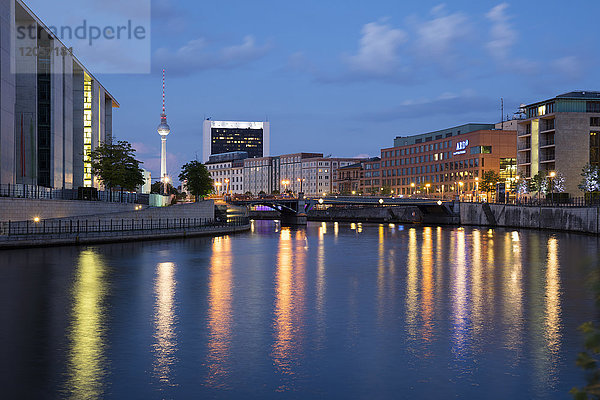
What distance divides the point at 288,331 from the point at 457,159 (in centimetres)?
15923

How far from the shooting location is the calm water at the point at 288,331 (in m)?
14.0

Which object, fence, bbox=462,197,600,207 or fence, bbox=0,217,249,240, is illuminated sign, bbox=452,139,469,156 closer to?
fence, bbox=462,197,600,207

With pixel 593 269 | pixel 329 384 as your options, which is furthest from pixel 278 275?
pixel 593 269

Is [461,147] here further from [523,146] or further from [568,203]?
[568,203]

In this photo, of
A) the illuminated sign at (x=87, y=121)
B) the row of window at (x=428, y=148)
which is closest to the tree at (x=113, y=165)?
the illuminated sign at (x=87, y=121)

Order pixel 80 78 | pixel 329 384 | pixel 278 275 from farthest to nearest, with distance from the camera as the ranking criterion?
pixel 80 78 < pixel 278 275 < pixel 329 384

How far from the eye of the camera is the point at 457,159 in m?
172

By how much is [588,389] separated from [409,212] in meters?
151

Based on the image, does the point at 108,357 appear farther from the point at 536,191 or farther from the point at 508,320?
the point at 536,191

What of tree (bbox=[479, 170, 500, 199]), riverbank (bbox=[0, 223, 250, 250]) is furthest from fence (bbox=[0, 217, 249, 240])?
tree (bbox=[479, 170, 500, 199])

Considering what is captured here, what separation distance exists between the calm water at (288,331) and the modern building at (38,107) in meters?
31.1

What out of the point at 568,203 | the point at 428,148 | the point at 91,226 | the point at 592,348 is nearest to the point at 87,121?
the point at 91,226

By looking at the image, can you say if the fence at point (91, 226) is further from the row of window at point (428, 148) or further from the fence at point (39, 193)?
the row of window at point (428, 148)

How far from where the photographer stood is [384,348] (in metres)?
17.5
